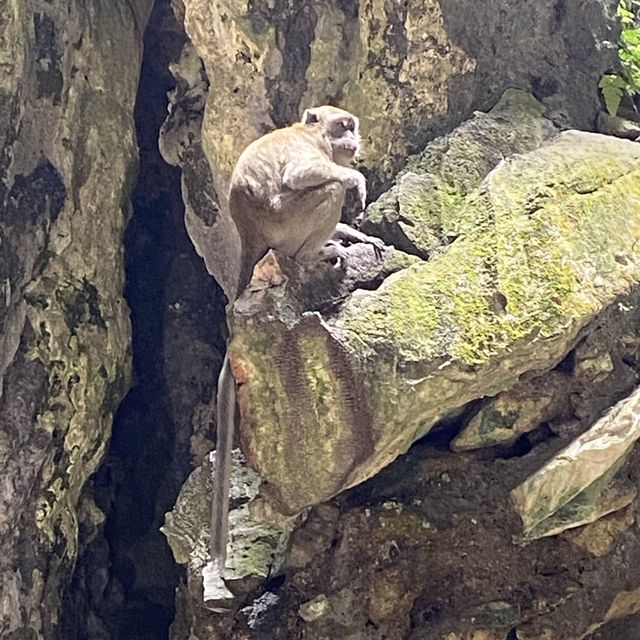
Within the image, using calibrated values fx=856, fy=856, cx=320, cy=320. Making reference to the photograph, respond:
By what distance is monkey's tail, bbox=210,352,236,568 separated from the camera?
4.07 meters

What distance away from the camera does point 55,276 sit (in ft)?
18.2

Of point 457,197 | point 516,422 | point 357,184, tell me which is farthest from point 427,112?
point 516,422

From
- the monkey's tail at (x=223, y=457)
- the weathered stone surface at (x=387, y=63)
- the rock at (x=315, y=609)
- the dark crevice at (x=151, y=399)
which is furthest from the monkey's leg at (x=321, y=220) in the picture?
the dark crevice at (x=151, y=399)

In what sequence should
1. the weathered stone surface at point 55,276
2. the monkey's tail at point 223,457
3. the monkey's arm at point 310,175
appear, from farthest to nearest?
the weathered stone surface at point 55,276
the monkey's tail at point 223,457
the monkey's arm at point 310,175

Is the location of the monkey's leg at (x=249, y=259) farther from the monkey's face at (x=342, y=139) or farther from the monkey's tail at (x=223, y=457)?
the monkey's face at (x=342, y=139)

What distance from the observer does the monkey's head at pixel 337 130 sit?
4234 mm

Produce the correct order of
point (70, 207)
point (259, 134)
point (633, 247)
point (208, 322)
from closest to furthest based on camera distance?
point (633, 247), point (259, 134), point (70, 207), point (208, 322)

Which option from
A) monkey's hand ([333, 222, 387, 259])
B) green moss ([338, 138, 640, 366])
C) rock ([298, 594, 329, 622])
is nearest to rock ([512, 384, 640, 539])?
green moss ([338, 138, 640, 366])

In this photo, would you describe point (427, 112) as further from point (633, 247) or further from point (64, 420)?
point (64, 420)

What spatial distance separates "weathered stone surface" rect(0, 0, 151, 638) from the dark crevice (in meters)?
0.35

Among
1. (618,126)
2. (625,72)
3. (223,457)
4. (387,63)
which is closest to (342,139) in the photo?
(387,63)

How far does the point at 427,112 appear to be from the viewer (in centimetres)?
520

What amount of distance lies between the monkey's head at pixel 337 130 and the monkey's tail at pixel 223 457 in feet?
3.98

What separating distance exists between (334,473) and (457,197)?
5.54 ft
